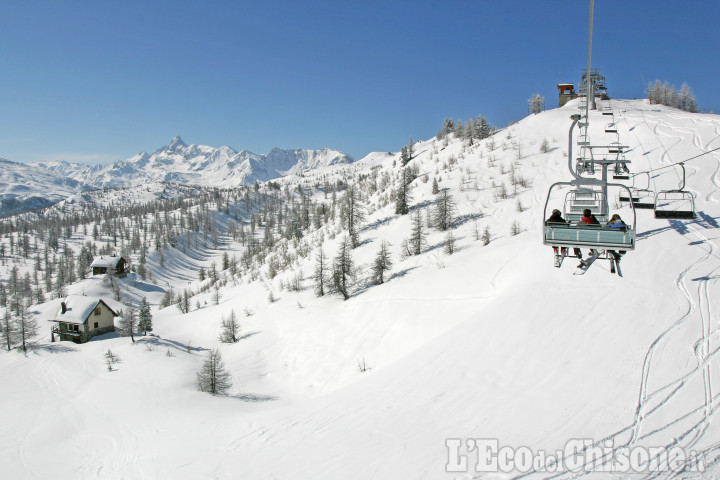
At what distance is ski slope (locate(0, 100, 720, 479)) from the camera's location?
14906mm

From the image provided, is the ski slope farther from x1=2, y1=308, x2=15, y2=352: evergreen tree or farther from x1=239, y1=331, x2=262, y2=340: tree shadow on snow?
x1=2, y1=308, x2=15, y2=352: evergreen tree

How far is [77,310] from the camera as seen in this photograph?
4662 cm

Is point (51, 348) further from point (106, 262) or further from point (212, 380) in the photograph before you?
point (106, 262)

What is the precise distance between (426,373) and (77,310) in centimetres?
Answer: 4619

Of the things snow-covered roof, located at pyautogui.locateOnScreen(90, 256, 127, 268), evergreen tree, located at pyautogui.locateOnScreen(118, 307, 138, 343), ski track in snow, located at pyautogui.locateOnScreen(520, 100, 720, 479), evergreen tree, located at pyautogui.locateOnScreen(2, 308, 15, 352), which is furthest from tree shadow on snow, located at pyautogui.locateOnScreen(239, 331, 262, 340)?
snow-covered roof, located at pyautogui.locateOnScreen(90, 256, 127, 268)

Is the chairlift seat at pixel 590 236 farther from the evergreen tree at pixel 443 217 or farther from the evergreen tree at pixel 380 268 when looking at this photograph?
the evergreen tree at pixel 443 217

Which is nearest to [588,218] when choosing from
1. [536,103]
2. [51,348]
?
[51,348]

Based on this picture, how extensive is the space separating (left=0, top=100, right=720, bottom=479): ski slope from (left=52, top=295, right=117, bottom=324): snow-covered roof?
3.15 metres

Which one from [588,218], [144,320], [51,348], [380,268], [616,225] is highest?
[588,218]

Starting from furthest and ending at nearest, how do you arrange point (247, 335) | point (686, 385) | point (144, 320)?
point (144, 320) < point (247, 335) < point (686, 385)

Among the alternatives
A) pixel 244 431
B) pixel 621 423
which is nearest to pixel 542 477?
pixel 621 423

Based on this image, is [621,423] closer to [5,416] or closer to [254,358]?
[254,358]

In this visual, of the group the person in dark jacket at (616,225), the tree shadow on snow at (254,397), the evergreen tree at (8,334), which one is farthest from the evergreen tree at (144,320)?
the person in dark jacket at (616,225)

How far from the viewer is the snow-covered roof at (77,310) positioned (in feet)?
151
